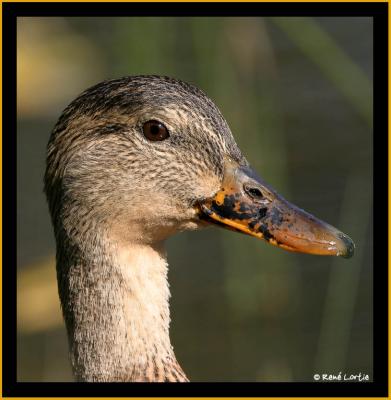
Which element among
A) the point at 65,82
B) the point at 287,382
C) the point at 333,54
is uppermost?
the point at 65,82

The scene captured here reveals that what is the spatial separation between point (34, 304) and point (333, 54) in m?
2.43

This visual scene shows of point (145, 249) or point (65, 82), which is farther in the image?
point (65, 82)

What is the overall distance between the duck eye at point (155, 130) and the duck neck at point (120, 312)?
1.44 ft

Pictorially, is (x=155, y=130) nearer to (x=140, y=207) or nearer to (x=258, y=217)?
(x=140, y=207)

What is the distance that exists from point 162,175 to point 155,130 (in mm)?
182

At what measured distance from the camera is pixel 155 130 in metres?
4.40

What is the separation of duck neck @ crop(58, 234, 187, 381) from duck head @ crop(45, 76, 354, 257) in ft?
0.36

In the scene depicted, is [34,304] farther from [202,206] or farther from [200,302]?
[202,206]

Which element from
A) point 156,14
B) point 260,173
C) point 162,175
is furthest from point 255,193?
point 260,173

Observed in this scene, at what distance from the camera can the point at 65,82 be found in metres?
8.22

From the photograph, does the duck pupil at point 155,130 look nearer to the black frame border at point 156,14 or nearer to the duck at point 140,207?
the duck at point 140,207

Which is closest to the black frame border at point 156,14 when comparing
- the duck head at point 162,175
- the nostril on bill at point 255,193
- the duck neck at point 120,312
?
the duck neck at point 120,312

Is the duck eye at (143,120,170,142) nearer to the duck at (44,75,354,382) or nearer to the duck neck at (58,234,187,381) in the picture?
the duck at (44,75,354,382)

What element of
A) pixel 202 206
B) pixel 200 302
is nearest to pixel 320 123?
pixel 200 302
